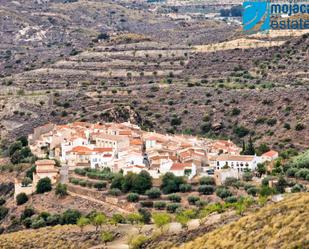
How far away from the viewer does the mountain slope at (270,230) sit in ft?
121

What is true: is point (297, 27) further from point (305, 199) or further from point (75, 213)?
point (305, 199)

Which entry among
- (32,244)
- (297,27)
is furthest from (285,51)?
(32,244)

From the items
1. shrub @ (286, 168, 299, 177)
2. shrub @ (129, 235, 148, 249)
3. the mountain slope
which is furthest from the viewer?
shrub @ (286, 168, 299, 177)

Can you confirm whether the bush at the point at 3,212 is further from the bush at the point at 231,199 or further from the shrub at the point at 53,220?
the bush at the point at 231,199

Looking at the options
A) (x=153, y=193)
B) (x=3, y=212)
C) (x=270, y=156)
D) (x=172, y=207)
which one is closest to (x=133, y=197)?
(x=153, y=193)

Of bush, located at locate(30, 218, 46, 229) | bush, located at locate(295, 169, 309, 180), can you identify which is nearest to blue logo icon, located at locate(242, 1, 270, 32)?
bush, located at locate(295, 169, 309, 180)

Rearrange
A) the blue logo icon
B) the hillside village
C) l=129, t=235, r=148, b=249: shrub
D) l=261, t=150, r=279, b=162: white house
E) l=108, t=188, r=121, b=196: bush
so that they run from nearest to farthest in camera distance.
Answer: l=129, t=235, r=148, b=249: shrub < l=108, t=188, r=121, b=196: bush < the hillside village < l=261, t=150, r=279, b=162: white house < the blue logo icon

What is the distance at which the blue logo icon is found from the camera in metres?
114

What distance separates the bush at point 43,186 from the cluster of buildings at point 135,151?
3233 millimetres

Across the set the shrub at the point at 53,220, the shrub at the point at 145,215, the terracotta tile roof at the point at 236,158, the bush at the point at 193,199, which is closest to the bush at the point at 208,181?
the bush at the point at 193,199

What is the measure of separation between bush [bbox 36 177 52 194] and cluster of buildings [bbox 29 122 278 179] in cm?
323

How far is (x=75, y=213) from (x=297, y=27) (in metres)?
58.0

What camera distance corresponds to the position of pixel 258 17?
11650cm

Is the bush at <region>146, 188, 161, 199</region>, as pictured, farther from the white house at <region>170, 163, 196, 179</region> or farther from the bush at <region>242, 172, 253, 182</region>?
the bush at <region>242, 172, 253, 182</region>
